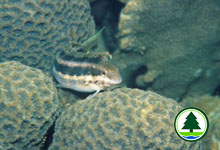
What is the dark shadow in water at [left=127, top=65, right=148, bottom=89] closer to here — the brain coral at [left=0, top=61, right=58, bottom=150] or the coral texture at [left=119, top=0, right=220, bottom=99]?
the coral texture at [left=119, top=0, right=220, bottom=99]

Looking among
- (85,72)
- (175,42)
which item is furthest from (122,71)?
(85,72)

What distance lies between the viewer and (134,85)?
15.4 ft

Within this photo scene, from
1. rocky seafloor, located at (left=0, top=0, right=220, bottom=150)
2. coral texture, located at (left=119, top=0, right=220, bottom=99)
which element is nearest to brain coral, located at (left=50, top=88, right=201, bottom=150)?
rocky seafloor, located at (left=0, top=0, right=220, bottom=150)

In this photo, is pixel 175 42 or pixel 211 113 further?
pixel 175 42

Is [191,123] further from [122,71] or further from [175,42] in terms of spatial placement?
[122,71]

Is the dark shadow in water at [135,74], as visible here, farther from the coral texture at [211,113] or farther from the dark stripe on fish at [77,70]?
the dark stripe on fish at [77,70]

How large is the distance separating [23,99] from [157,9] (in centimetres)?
291

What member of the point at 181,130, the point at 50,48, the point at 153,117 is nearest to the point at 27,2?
the point at 50,48

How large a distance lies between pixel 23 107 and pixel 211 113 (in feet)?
11.3

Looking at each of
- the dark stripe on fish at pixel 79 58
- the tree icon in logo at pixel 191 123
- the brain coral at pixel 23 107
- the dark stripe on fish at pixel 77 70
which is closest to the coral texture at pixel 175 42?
the dark stripe on fish at pixel 79 58

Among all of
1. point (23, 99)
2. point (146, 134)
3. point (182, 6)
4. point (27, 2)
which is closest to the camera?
point (146, 134)

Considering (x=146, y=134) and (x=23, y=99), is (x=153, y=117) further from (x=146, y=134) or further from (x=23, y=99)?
(x=23, y=99)

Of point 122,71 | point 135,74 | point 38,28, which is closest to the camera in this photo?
point 38,28

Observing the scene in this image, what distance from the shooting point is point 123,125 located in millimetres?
2562
